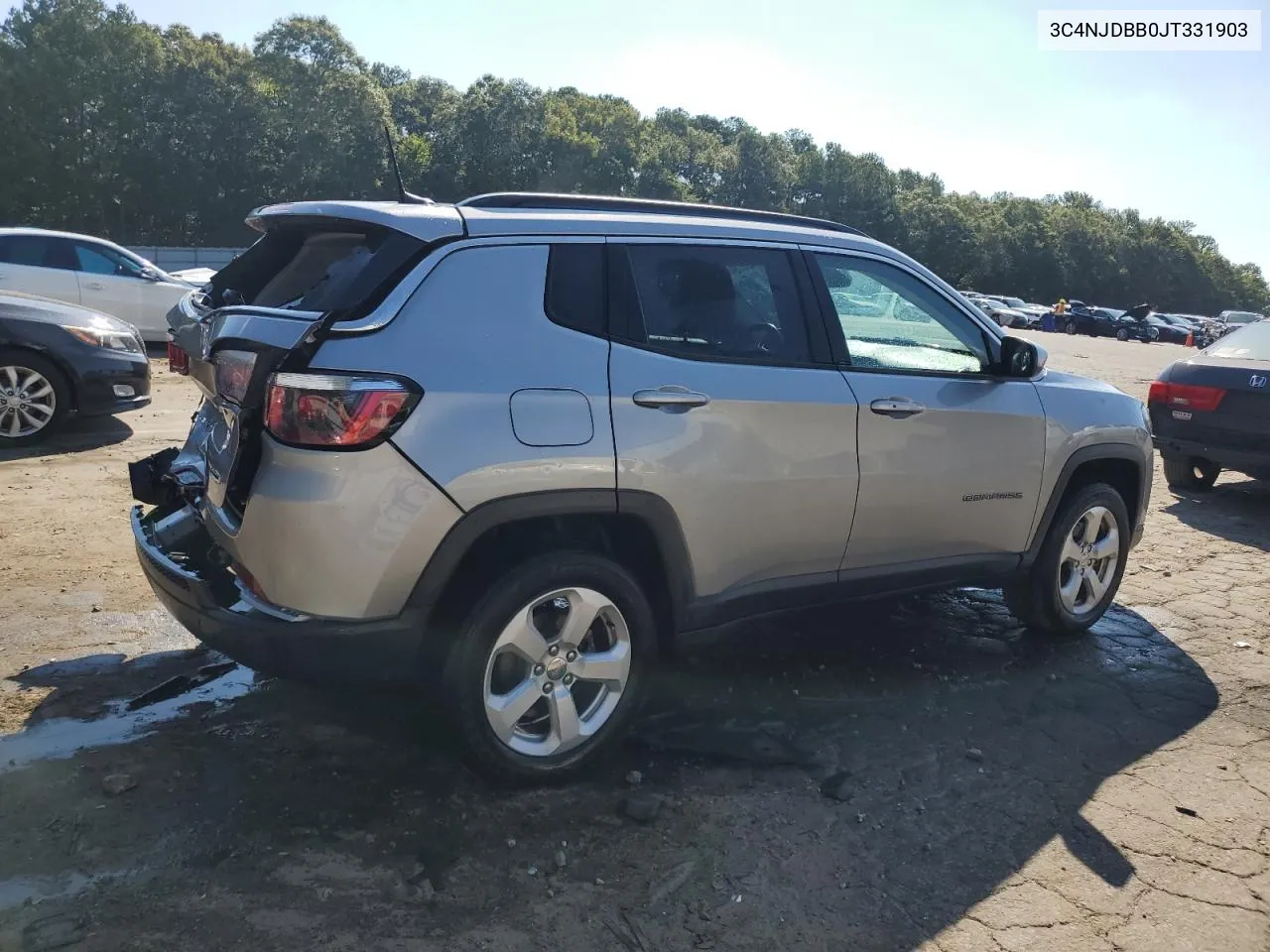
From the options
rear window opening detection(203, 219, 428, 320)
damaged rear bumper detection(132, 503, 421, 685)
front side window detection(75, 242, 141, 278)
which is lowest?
damaged rear bumper detection(132, 503, 421, 685)

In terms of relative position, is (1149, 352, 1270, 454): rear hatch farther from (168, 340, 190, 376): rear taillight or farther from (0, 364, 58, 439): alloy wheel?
(0, 364, 58, 439): alloy wheel

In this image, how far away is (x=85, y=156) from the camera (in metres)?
46.0

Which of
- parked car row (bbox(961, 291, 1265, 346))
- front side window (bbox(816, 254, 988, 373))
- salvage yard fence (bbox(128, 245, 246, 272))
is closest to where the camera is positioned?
front side window (bbox(816, 254, 988, 373))

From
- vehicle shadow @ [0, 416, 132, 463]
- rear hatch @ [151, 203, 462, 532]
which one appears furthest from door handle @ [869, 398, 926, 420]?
vehicle shadow @ [0, 416, 132, 463]

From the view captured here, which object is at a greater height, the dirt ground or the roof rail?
the roof rail

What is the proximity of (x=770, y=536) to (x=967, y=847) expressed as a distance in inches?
47.5

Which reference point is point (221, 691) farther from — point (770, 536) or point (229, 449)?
point (770, 536)

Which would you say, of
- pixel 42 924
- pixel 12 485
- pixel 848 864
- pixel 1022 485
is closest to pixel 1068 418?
pixel 1022 485

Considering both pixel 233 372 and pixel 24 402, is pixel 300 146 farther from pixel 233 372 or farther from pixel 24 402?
pixel 233 372

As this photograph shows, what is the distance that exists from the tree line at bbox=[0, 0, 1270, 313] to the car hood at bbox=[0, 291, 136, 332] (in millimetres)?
36672

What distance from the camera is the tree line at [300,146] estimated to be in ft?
149

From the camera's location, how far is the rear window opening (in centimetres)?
300

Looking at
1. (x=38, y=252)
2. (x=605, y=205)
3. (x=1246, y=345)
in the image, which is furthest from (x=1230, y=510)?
(x=38, y=252)

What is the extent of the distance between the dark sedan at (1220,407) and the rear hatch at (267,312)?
22.3 feet
